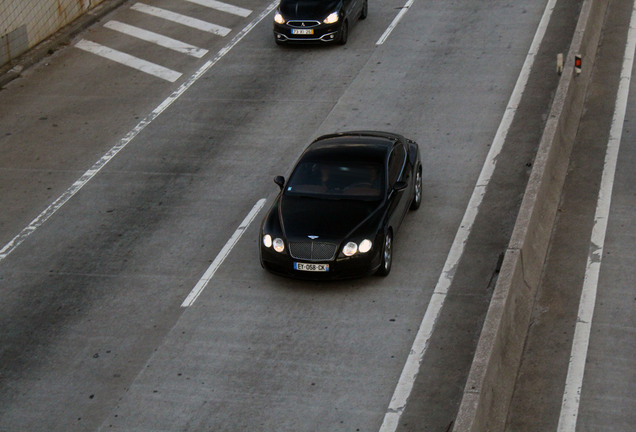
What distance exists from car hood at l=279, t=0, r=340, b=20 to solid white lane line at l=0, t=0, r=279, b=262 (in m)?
1.65

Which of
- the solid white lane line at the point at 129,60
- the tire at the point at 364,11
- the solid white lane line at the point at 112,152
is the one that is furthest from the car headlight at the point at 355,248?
the tire at the point at 364,11

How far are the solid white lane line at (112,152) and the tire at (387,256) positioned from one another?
5.74 meters

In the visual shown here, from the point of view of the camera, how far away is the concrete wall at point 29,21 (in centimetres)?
2408

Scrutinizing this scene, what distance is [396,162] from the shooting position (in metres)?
16.1

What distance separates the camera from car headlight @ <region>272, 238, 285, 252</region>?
47.6ft

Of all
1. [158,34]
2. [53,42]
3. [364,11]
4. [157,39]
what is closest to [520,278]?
[364,11]

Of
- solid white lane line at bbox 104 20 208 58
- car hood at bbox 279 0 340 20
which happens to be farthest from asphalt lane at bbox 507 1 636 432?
solid white lane line at bbox 104 20 208 58

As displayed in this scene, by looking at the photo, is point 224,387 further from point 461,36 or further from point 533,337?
point 461,36

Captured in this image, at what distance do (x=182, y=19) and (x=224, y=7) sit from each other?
1.40 metres

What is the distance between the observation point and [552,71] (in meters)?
22.2

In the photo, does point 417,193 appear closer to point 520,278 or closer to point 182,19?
point 520,278

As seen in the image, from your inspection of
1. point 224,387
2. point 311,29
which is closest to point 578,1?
point 311,29

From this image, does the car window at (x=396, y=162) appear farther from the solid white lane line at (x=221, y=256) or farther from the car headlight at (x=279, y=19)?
the car headlight at (x=279, y=19)

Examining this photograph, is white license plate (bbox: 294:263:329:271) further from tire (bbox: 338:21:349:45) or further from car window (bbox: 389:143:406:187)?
tire (bbox: 338:21:349:45)
